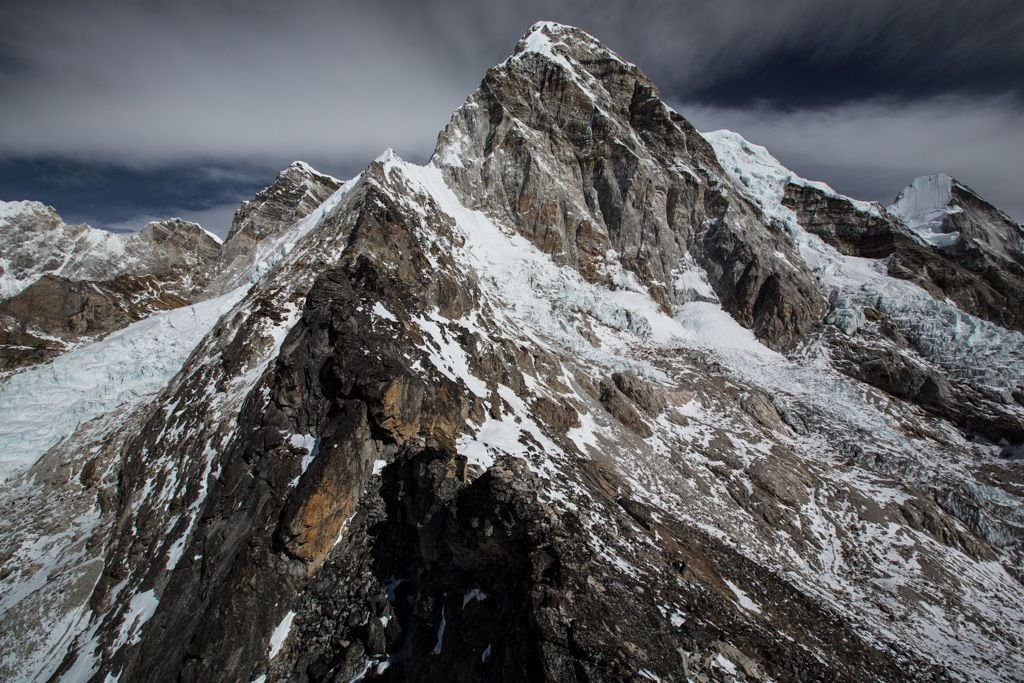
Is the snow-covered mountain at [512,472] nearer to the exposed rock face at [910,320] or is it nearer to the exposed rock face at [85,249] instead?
the exposed rock face at [910,320]

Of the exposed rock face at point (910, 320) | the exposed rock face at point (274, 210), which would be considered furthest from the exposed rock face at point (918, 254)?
the exposed rock face at point (274, 210)

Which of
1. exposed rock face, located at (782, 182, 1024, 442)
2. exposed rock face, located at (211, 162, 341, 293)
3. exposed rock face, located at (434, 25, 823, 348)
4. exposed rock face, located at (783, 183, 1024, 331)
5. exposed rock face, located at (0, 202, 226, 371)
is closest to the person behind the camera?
exposed rock face, located at (0, 202, 226, 371)

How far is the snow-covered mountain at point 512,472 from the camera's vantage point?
1134cm

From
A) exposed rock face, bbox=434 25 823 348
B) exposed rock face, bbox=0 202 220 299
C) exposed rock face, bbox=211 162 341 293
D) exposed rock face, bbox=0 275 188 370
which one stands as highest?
exposed rock face, bbox=434 25 823 348

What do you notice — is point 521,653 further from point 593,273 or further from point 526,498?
point 593,273

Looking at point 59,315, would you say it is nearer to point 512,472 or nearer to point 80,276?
point 80,276

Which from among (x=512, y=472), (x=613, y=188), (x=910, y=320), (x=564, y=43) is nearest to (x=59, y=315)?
(x=512, y=472)

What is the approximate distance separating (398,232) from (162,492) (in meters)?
18.0

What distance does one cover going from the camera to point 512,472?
12.8 m

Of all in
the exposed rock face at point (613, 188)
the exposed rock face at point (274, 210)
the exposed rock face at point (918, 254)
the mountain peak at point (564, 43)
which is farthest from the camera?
the mountain peak at point (564, 43)

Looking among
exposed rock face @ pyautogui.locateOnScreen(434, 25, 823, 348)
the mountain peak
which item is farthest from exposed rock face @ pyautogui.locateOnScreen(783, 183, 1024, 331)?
the mountain peak

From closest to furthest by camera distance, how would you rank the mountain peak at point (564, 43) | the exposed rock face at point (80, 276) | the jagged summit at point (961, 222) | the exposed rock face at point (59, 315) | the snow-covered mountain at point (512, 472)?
the snow-covered mountain at point (512, 472), the exposed rock face at point (59, 315), the exposed rock face at point (80, 276), the jagged summit at point (961, 222), the mountain peak at point (564, 43)

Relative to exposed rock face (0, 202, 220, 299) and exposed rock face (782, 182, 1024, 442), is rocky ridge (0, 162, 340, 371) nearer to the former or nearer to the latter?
exposed rock face (0, 202, 220, 299)

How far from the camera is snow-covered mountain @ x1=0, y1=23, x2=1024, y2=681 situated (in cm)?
1134
